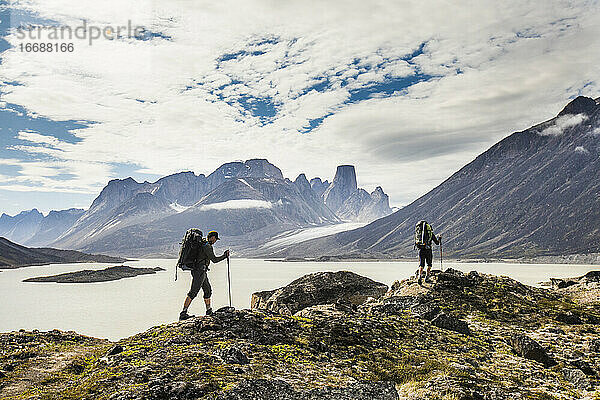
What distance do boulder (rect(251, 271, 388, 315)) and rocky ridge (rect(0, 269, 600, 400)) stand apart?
1104cm

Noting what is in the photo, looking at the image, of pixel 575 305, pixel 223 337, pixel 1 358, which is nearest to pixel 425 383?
pixel 223 337

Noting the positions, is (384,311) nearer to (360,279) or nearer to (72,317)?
(360,279)

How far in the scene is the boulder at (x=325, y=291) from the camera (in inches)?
1214

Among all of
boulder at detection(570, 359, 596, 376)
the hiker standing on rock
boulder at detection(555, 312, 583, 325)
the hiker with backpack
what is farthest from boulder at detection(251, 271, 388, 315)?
boulder at detection(570, 359, 596, 376)

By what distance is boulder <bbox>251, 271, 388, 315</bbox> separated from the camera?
30828 millimetres

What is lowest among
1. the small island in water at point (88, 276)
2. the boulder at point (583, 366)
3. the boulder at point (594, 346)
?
the small island in water at point (88, 276)

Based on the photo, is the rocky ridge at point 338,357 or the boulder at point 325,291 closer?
the rocky ridge at point 338,357

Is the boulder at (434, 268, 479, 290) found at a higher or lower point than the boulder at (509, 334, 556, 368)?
higher

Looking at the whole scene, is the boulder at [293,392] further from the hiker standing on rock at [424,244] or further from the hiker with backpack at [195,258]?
the hiker standing on rock at [424,244]

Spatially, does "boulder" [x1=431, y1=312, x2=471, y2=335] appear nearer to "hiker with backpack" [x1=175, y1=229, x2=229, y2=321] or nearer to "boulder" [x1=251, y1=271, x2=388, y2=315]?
"hiker with backpack" [x1=175, y1=229, x2=229, y2=321]

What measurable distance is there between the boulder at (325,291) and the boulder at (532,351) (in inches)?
594

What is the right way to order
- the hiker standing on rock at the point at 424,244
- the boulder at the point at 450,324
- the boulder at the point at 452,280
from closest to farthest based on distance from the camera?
the boulder at the point at 450,324 → the boulder at the point at 452,280 → the hiker standing on rock at the point at 424,244

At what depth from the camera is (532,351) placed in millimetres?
14914

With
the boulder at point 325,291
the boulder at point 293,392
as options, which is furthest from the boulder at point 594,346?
the boulder at point 325,291
